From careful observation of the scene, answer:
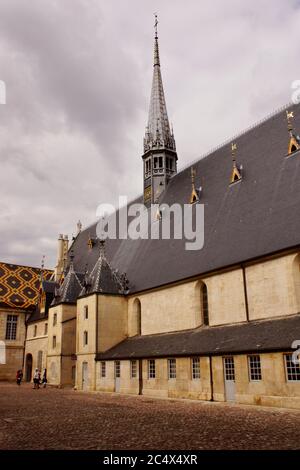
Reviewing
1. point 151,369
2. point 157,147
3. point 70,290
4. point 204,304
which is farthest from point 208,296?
point 157,147

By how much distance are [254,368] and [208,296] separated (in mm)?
6397

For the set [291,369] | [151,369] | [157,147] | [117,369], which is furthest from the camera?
[157,147]

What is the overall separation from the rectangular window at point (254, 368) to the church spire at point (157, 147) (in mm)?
22348

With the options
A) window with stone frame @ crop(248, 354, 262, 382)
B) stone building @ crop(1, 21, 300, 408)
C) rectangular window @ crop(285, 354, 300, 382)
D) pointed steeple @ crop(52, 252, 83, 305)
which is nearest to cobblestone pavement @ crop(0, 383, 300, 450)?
window with stone frame @ crop(248, 354, 262, 382)

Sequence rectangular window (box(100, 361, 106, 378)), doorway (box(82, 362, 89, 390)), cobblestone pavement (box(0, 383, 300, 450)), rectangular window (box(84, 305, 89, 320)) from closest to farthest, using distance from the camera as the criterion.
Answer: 1. cobblestone pavement (box(0, 383, 300, 450))
2. rectangular window (box(100, 361, 106, 378))
3. doorway (box(82, 362, 89, 390))
4. rectangular window (box(84, 305, 89, 320))

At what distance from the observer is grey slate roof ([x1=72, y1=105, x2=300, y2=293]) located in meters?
22.6

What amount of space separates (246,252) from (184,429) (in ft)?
39.9

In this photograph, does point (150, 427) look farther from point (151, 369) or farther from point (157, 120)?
point (157, 120)

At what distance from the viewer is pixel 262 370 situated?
1844 cm

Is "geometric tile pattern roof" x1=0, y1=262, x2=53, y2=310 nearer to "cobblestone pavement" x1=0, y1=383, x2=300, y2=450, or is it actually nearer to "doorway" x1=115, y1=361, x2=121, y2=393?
"doorway" x1=115, y1=361, x2=121, y2=393

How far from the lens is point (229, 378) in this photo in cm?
2019

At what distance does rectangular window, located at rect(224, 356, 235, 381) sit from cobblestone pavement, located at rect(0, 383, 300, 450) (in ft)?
5.47

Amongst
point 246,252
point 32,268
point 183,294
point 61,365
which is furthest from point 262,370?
point 32,268

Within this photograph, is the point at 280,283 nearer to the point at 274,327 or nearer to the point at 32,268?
the point at 274,327
